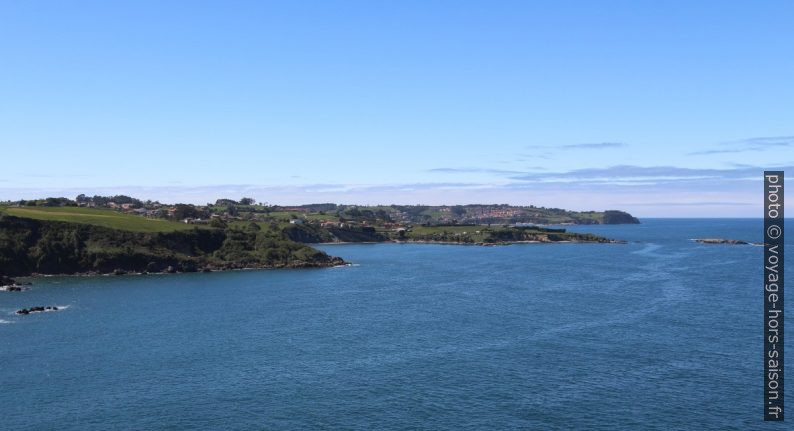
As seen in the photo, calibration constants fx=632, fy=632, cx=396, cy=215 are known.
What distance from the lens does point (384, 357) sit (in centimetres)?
6550

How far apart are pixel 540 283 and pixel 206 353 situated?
7524cm

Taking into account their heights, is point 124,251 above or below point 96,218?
below

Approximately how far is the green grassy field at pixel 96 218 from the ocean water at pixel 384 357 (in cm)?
3181

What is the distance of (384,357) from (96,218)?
387 ft

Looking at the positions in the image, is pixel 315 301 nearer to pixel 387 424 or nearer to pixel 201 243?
pixel 387 424

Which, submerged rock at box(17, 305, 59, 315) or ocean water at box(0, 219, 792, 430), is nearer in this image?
ocean water at box(0, 219, 792, 430)

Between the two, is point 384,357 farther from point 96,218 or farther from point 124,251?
point 96,218

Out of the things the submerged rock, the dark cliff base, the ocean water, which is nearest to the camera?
the ocean water

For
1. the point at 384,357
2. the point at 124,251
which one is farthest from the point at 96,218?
the point at 384,357

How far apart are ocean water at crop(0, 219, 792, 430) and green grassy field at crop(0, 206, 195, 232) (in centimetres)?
3181

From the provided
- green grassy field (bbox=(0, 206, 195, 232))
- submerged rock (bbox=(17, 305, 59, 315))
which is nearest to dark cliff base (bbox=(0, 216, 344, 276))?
green grassy field (bbox=(0, 206, 195, 232))

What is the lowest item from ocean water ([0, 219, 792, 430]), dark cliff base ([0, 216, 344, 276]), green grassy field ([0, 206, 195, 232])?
ocean water ([0, 219, 792, 430])

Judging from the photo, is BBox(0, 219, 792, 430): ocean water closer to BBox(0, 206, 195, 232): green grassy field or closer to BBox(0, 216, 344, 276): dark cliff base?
BBox(0, 216, 344, 276): dark cliff base

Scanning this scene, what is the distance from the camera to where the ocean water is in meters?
49.1
